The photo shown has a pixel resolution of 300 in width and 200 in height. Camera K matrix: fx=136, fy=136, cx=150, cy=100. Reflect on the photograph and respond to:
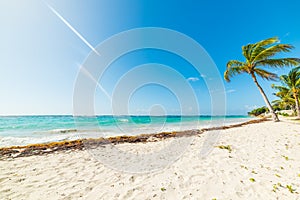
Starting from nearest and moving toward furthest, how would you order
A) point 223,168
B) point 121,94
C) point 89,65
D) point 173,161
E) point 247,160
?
point 223,168, point 247,160, point 173,161, point 89,65, point 121,94

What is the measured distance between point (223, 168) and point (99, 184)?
330cm

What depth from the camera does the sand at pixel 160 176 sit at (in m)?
2.77

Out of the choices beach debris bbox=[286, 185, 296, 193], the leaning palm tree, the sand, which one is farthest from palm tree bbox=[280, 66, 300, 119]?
beach debris bbox=[286, 185, 296, 193]

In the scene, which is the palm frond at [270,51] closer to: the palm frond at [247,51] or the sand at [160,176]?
the palm frond at [247,51]

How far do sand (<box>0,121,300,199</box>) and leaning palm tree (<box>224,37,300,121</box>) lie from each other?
888 cm

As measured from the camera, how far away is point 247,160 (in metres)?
4.27

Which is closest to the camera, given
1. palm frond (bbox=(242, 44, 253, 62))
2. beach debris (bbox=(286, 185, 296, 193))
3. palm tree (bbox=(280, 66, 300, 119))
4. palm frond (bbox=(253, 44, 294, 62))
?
beach debris (bbox=(286, 185, 296, 193))

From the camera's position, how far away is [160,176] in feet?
11.7

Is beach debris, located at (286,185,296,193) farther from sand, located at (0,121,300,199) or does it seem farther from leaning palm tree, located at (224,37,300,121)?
leaning palm tree, located at (224,37,300,121)

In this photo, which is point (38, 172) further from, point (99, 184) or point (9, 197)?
point (99, 184)

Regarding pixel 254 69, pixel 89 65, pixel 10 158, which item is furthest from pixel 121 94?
pixel 254 69

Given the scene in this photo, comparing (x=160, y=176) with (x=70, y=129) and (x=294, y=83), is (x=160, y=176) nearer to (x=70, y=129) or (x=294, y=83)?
(x=70, y=129)

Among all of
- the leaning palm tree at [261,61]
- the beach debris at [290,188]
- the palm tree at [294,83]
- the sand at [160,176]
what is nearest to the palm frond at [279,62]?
the leaning palm tree at [261,61]

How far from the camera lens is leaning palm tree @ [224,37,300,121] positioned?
10.7 meters
